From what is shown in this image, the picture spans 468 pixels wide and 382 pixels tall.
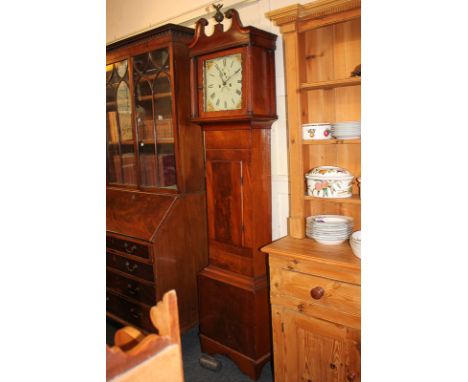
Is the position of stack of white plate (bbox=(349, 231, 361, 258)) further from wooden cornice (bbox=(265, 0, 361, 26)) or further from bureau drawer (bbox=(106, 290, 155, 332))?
bureau drawer (bbox=(106, 290, 155, 332))

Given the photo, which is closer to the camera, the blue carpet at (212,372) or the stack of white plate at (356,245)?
the stack of white plate at (356,245)

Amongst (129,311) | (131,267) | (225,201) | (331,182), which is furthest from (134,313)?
(331,182)

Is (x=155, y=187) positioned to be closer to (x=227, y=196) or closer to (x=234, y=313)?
(x=227, y=196)

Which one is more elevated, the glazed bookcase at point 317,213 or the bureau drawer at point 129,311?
the glazed bookcase at point 317,213

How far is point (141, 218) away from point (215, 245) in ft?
1.83

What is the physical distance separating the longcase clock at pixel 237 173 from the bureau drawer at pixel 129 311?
1.56ft

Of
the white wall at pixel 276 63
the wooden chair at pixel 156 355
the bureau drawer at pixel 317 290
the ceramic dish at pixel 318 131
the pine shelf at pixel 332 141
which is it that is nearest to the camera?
the wooden chair at pixel 156 355

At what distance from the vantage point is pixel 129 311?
2.67 m

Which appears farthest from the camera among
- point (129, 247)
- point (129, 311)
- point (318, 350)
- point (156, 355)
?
point (129, 311)

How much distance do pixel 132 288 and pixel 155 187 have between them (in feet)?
2.20

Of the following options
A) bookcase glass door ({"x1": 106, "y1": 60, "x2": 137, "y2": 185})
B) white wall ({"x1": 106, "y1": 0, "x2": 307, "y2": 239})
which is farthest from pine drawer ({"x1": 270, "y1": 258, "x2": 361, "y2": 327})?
bookcase glass door ({"x1": 106, "y1": 60, "x2": 137, "y2": 185})

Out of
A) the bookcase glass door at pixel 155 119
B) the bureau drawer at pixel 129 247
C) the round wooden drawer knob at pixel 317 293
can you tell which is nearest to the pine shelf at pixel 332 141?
the round wooden drawer knob at pixel 317 293

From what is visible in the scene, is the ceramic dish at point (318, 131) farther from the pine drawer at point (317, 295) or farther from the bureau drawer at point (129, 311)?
the bureau drawer at point (129, 311)

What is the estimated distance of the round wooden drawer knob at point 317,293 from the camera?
5.84 feet
